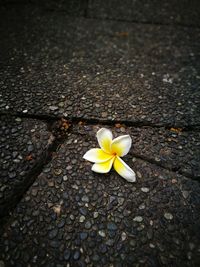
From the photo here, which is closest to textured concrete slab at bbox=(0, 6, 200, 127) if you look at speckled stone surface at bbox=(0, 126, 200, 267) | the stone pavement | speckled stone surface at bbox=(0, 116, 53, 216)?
the stone pavement

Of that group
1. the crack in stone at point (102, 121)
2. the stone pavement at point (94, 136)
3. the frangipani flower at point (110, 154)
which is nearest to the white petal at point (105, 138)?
the frangipani flower at point (110, 154)

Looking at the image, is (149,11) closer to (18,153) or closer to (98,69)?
(98,69)

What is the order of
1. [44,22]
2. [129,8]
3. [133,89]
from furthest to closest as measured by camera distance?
[129,8] < [44,22] < [133,89]

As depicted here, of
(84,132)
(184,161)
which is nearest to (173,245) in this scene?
(184,161)

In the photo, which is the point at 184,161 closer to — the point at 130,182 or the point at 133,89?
the point at 130,182

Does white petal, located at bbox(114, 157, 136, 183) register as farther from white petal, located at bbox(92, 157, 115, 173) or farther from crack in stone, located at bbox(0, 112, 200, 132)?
crack in stone, located at bbox(0, 112, 200, 132)

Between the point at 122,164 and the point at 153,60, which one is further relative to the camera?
the point at 153,60
